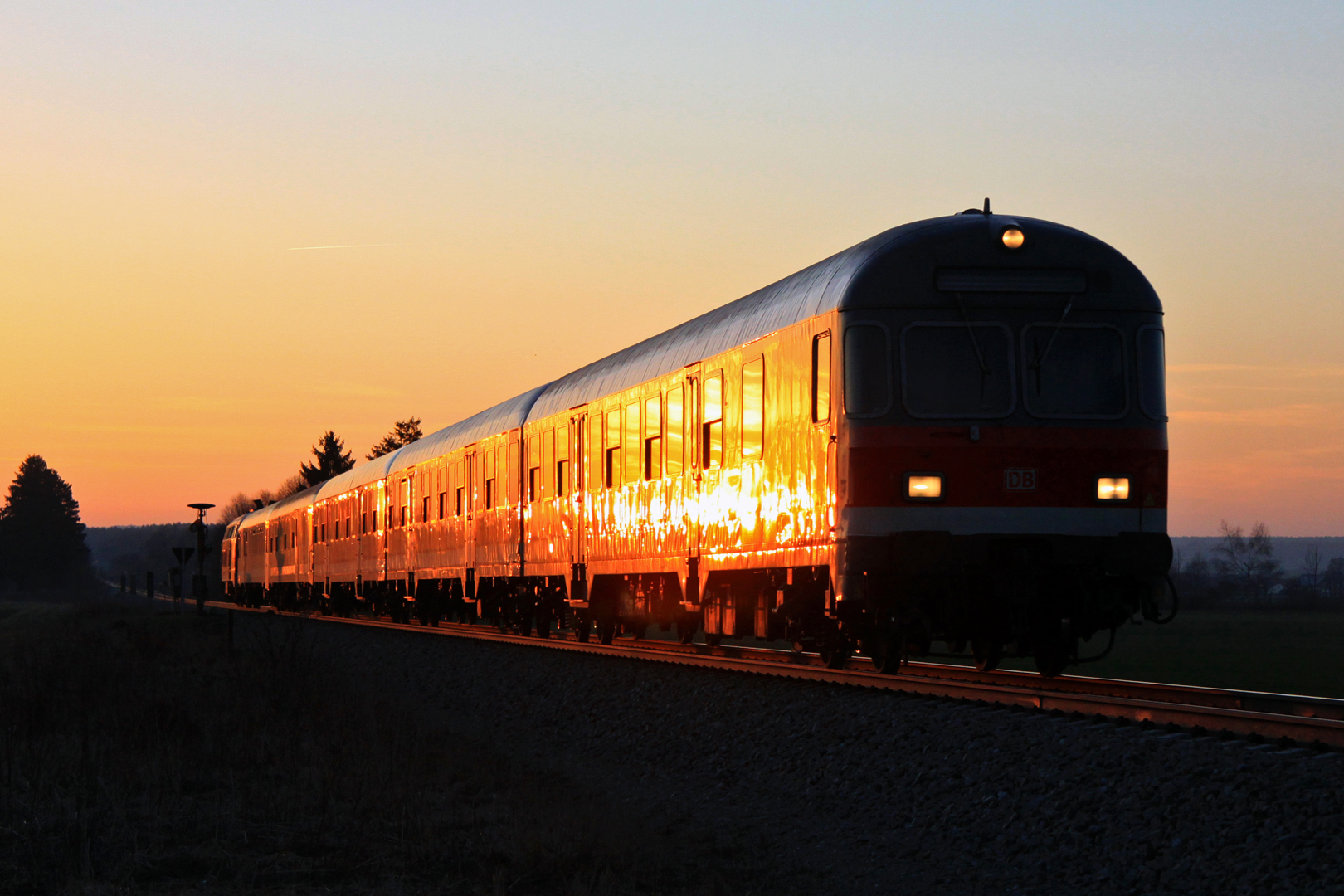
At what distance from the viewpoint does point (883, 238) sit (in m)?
11.6

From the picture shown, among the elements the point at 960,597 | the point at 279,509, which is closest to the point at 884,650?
the point at 960,597

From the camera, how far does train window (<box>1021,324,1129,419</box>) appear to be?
37.0ft

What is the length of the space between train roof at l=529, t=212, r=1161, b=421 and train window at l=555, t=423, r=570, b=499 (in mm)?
2167

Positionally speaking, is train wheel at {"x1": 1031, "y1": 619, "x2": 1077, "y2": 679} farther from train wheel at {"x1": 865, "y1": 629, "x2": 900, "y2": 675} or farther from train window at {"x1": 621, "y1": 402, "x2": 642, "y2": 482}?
train window at {"x1": 621, "y1": 402, "x2": 642, "y2": 482}

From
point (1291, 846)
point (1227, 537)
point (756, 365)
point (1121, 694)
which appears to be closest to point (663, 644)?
point (756, 365)

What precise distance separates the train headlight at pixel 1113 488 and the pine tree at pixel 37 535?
14347 cm

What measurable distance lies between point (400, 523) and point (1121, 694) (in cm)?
2164

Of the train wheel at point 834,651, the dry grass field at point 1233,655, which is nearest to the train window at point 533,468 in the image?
the train wheel at point 834,651

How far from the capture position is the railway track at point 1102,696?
795 cm

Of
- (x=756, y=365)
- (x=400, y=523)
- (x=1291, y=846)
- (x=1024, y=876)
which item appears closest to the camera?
(x=1291, y=846)

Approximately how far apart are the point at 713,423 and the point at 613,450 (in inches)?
137

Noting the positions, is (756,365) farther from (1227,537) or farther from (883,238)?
(1227,537)

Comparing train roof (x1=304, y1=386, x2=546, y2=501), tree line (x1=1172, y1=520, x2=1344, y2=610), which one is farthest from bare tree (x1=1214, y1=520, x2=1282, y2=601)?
train roof (x1=304, y1=386, x2=546, y2=501)

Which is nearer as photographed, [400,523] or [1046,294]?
[1046,294]
